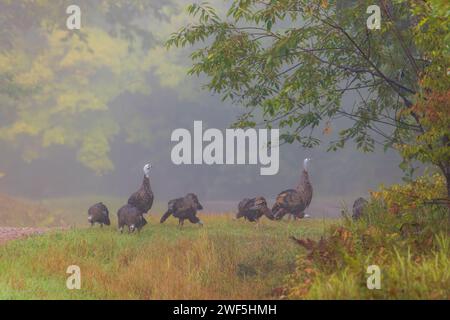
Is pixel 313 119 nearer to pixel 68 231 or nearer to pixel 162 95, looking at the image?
pixel 68 231

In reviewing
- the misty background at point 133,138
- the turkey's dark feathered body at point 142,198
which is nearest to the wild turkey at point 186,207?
the turkey's dark feathered body at point 142,198

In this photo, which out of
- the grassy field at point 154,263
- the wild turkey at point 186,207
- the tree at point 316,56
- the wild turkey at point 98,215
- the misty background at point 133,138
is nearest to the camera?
the tree at point 316,56

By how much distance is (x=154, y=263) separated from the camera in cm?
1316

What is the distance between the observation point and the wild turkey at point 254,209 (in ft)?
58.8

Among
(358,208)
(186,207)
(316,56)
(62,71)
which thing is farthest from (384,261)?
(62,71)

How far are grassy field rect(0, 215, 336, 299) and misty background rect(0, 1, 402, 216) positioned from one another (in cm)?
1659

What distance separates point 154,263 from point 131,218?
3.17 m

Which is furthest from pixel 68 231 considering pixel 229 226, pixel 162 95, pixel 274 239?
pixel 162 95

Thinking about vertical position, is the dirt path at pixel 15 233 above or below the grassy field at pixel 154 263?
above

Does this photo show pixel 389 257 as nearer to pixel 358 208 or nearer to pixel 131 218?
pixel 358 208

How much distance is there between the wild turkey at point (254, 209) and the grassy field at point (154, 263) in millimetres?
1198

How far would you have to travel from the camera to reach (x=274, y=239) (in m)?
15.2

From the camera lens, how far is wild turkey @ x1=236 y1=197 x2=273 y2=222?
17922mm

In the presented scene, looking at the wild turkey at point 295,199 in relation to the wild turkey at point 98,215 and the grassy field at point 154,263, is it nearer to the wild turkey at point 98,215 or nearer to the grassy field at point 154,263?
the grassy field at point 154,263
